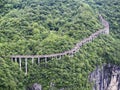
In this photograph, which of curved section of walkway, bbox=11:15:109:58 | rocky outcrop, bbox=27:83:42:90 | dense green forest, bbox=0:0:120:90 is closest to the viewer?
rocky outcrop, bbox=27:83:42:90

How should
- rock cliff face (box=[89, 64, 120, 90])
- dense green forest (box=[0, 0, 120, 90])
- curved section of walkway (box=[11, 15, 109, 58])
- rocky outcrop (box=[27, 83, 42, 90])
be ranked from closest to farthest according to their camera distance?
rocky outcrop (box=[27, 83, 42, 90]) → dense green forest (box=[0, 0, 120, 90]) → curved section of walkway (box=[11, 15, 109, 58]) → rock cliff face (box=[89, 64, 120, 90])

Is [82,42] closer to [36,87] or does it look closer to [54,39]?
[54,39]

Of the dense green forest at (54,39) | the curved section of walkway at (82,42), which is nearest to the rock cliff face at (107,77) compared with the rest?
the dense green forest at (54,39)

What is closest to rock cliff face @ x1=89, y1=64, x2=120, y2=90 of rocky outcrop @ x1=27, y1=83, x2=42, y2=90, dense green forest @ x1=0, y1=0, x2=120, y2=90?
dense green forest @ x1=0, y1=0, x2=120, y2=90

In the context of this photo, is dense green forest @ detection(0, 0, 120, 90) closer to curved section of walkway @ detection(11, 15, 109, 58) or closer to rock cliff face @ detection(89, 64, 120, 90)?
curved section of walkway @ detection(11, 15, 109, 58)

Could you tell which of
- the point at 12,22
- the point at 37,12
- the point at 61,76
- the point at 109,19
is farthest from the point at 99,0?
the point at 61,76

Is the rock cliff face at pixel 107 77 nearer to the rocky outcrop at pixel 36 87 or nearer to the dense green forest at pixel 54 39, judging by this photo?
the dense green forest at pixel 54 39

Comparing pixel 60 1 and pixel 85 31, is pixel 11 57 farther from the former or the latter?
pixel 60 1
